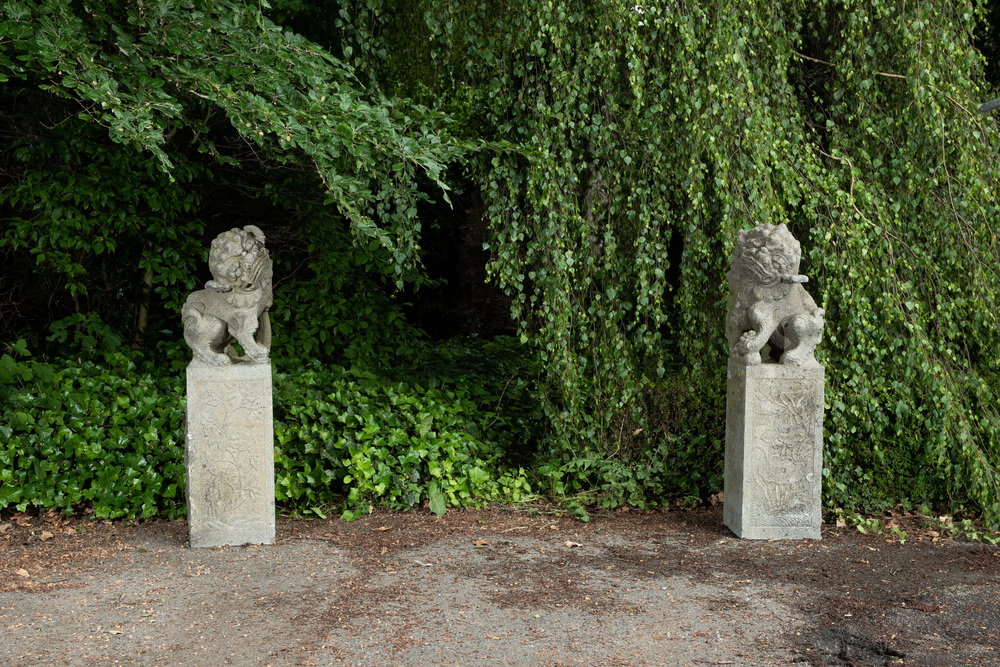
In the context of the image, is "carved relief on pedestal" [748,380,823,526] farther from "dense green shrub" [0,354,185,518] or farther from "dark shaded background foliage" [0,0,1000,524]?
"dense green shrub" [0,354,185,518]

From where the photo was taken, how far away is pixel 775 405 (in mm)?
4613

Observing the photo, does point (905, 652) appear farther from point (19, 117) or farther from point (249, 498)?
point (19, 117)

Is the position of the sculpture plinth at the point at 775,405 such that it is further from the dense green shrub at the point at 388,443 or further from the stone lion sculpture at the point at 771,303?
the dense green shrub at the point at 388,443

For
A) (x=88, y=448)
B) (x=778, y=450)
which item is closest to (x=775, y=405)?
(x=778, y=450)

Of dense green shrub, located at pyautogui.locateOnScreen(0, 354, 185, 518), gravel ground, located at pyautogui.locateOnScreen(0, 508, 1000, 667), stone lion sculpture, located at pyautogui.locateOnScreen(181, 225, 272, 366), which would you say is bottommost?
gravel ground, located at pyautogui.locateOnScreen(0, 508, 1000, 667)

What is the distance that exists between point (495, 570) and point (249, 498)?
48.9 inches

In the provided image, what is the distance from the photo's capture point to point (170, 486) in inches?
195

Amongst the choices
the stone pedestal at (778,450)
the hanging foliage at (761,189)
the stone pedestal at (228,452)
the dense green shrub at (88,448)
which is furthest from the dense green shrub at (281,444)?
the stone pedestal at (778,450)

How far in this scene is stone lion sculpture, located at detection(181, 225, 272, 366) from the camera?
441 centimetres

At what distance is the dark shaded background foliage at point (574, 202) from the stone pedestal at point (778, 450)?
0.81ft

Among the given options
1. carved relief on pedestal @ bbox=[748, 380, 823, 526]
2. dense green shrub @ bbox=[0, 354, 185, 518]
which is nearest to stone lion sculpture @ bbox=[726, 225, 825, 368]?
carved relief on pedestal @ bbox=[748, 380, 823, 526]

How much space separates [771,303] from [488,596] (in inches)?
77.7

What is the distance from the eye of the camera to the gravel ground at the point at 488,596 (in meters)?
3.42

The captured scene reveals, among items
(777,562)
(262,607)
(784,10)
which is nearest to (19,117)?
(262,607)
